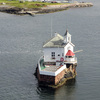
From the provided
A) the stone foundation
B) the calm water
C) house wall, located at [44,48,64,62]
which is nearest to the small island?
the calm water

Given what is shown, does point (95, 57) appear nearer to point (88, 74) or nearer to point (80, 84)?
point (88, 74)

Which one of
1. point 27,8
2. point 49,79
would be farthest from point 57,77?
point 27,8

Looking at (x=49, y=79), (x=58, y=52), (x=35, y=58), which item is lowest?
(x=35, y=58)

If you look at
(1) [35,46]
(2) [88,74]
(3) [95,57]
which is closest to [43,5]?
(1) [35,46]

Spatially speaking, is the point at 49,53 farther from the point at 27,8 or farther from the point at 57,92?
the point at 27,8

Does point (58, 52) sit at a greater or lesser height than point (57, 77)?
greater

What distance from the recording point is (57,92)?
4744 centimetres

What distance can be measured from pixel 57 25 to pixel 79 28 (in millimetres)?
9250

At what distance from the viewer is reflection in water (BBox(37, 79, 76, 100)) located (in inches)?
1822

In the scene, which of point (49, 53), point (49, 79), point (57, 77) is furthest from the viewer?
point (49, 53)

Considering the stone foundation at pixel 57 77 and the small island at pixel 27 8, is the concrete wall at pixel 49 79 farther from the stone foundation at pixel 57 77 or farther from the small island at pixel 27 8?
the small island at pixel 27 8

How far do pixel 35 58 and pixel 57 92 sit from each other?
18.6 meters

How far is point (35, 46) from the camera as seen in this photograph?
75438 millimetres

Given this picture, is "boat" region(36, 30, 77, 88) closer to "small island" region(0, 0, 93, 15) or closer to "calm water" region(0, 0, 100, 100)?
"calm water" region(0, 0, 100, 100)
